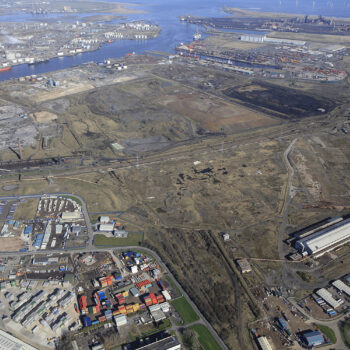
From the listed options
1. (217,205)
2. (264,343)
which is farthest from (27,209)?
(264,343)

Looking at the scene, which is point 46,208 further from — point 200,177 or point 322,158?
point 322,158

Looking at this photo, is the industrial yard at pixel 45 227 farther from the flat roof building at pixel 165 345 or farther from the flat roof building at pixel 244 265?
the flat roof building at pixel 244 265

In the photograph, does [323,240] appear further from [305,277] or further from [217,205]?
[217,205]

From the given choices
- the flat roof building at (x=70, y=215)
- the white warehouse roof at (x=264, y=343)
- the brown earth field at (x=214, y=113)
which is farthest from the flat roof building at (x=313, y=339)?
the brown earth field at (x=214, y=113)

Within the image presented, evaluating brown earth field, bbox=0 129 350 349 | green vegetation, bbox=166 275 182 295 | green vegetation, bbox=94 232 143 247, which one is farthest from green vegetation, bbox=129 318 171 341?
green vegetation, bbox=94 232 143 247

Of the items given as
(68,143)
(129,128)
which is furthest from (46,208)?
(129,128)

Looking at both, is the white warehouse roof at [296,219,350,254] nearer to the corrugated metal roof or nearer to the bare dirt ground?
the corrugated metal roof
